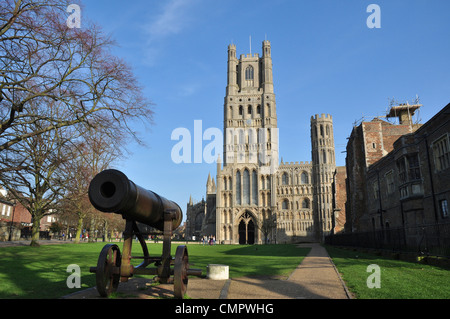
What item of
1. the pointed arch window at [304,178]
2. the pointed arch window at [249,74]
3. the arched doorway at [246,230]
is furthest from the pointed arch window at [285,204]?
the pointed arch window at [249,74]

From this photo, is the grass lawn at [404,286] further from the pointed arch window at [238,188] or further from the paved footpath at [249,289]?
the pointed arch window at [238,188]

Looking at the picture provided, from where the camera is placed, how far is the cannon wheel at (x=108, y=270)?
5141mm

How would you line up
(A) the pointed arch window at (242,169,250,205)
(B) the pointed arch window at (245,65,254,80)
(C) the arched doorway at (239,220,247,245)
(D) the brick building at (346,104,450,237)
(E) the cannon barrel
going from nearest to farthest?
(E) the cannon barrel, (D) the brick building at (346,104,450,237), (C) the arched doorway at (239,220,247,245), (A) the pointed arch window at (242,169,250,205), (B) the pointed arch window at (245,65,254,80)

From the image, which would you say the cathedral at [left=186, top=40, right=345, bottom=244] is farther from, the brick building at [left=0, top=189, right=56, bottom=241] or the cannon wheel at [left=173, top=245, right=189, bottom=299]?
the cannon wheel at [left=173, top=245, right=189, bottom=299]

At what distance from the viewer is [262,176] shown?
61.2 metres

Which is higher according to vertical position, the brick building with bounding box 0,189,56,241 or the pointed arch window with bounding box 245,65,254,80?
the pointed arch window with bounding box 245,65,254,80

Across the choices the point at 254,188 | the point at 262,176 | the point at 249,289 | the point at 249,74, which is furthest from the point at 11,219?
the point at 249,74

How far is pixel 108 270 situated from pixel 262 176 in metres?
56.6

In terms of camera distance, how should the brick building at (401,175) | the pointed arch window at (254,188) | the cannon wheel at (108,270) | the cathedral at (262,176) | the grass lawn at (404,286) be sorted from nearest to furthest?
the cannon wheel at (108,270) → the grass lawn at (404,286) → the brick building at (401,175) → the cathedral at (262,176) → the pointed arch window at (254,188)

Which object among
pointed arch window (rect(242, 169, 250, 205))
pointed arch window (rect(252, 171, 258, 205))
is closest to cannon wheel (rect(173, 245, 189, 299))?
pointed arch window (rect(252, 171, 258, 205))

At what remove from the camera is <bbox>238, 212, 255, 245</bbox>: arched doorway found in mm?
60250

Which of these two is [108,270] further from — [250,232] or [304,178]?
[304,178]

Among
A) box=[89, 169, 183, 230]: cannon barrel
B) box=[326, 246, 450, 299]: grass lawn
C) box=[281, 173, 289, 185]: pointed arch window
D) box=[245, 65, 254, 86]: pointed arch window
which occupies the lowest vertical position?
box=[326, 246, 450, 299]: grass lawn
